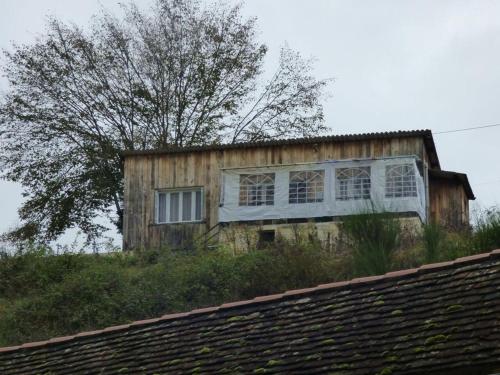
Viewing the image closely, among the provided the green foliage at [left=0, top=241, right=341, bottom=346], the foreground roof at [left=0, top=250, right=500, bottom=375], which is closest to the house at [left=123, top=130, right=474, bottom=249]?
the green foliage at [left=0, top=241, right=341, bottom=346]

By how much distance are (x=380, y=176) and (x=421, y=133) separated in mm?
1871

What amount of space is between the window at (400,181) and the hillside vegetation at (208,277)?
415 cm

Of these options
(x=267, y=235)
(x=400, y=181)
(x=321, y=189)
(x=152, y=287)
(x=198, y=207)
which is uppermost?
(x=400, y=181)

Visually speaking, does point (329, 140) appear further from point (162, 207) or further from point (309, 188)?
point (162, 207)

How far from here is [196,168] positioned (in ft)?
135

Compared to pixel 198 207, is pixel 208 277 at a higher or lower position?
lower

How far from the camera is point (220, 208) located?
40.0 m

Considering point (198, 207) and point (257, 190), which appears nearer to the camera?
point (257, 190)

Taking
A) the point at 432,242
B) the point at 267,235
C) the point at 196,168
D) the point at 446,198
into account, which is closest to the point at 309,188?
the point at 267,235

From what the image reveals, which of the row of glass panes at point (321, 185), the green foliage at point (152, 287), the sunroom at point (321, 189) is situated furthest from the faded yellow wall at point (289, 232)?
the green foliage at point (152, 287)

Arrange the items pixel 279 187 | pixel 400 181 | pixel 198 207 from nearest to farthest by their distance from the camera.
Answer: pixel 400 181
pixel 279 187
pixel 198 207

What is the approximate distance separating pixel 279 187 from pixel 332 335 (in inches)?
961

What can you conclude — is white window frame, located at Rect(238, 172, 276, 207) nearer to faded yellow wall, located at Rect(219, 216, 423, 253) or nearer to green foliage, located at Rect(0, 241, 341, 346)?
faded yellow wall, located at Rect(219, 216, 423, 253)

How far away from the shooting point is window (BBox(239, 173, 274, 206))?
1555 inches
